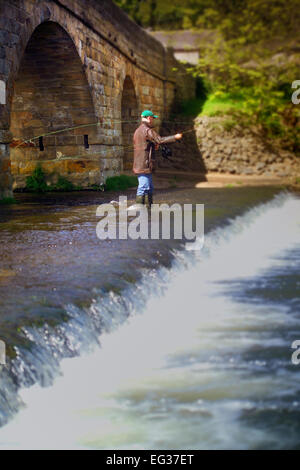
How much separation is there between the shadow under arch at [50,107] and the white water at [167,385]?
8.08m

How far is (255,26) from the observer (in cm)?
2175

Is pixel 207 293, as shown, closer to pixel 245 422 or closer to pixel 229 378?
pixel 229 378

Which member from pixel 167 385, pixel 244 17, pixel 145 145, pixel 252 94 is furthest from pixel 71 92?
pixel 244 17

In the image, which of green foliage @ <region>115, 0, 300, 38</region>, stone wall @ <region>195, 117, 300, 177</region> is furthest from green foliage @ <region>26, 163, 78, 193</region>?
green foliage @ <region>115, 0, 300, 38</region>

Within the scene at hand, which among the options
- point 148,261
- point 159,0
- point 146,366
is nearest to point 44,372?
point 146,366

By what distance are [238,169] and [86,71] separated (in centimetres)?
829

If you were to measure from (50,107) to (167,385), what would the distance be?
1078 cm

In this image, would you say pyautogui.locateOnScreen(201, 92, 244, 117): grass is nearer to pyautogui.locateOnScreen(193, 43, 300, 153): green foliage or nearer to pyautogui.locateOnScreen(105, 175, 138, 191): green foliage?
pyautogui.locateOnScreen(193, 43, 300, 153): green foliage

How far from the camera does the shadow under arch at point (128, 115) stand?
18339mm

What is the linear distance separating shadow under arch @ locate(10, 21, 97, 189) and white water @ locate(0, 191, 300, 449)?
8083 mm

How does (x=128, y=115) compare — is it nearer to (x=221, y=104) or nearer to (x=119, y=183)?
(x=119, y=183)

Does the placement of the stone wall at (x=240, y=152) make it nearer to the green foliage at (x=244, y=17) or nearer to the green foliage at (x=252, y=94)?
the green foliage at (x=252, y=94)

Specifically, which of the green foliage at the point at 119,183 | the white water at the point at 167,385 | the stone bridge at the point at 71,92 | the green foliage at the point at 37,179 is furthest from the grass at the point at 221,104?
the white water at the point at 167,385

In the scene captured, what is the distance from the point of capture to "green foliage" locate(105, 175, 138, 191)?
14922mm
